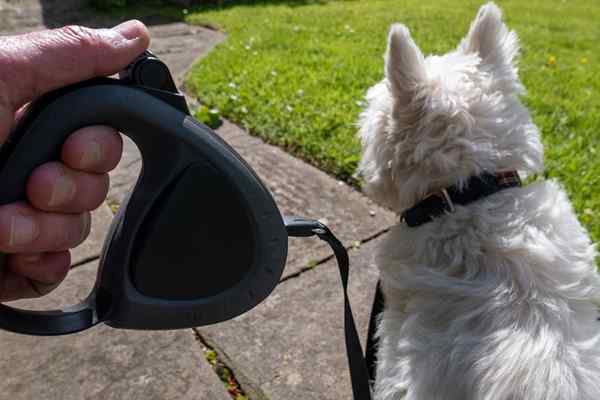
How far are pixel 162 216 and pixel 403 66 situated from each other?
1163 mm

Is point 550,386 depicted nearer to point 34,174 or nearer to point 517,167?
point 517,167

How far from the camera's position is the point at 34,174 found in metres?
1.04

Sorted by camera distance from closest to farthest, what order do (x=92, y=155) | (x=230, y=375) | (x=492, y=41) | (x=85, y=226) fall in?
1. (x=92, y=155)
2. (x=85, y=226)
3. (x=492, y=41)
4. (x=230, y=375)

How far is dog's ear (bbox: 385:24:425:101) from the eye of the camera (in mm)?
1763

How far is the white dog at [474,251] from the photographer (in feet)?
4.82

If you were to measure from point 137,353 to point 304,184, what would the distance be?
1730 millimetres

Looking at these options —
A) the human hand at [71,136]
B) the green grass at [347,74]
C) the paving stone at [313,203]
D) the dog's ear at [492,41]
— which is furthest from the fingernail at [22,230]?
the green grass at [347,74]

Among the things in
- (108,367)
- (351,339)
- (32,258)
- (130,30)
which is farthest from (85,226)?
(108,367)

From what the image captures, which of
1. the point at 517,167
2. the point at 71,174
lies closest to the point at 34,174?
the point at 71,174

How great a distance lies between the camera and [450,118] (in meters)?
1.85

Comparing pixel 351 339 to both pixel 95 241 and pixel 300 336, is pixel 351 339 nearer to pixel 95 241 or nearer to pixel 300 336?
pixel 300 336

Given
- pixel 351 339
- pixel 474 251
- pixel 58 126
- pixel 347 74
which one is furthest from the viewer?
pixel 347 74

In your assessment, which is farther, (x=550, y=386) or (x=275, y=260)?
(x=550, y=386)

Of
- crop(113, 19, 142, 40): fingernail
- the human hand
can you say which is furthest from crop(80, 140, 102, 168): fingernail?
crop(113, 19, 142, 40): fingernail
